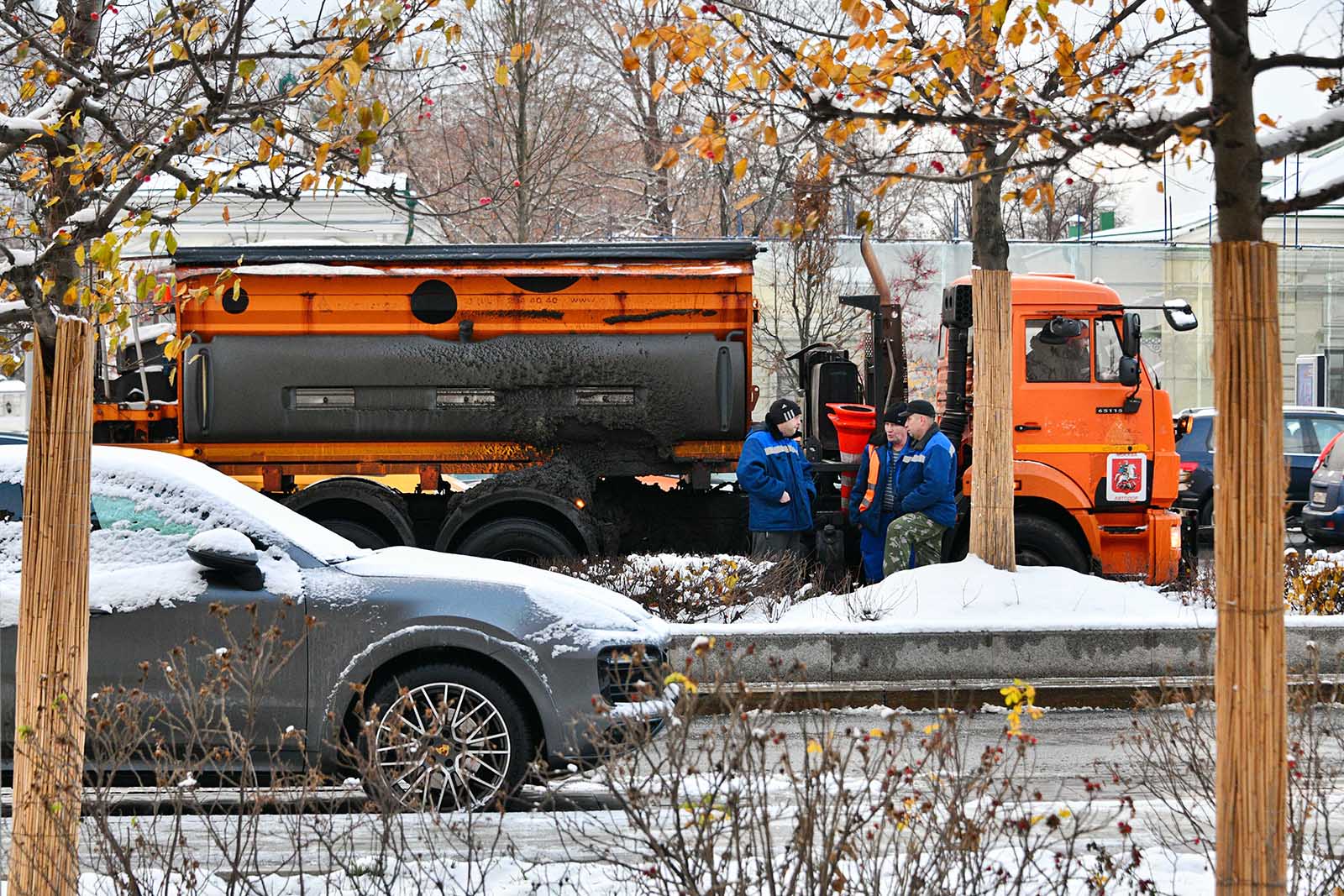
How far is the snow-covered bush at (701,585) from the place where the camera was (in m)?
9.91

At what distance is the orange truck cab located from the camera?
1139cm

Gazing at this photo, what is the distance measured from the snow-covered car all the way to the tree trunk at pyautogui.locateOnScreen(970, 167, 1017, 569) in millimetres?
3951

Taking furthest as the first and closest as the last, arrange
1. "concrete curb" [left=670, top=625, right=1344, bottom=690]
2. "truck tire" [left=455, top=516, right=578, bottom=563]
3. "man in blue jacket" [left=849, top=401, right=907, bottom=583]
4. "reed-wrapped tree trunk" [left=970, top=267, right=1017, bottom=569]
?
"truck tire" [left=455, top=516, right=578, bottom=563]
"man in blue jacket" [left=849, top=401, right=907, bottom=583]
"reed-wrapped tree trunk" [left=970, top=267, right=1017, bottom=569]
"concrete curb" [left=670, top=625, right=1344, bottom=690]

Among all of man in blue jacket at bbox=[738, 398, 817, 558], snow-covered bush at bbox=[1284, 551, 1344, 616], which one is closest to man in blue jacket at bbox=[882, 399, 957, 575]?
man in blue jacket at bbox=[738, 398, 817, 558]

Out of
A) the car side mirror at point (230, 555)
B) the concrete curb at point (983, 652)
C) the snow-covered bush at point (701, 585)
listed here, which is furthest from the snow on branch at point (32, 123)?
the snow-covered bush at point (701, 585)

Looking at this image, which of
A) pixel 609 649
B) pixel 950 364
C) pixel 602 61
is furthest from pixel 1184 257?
pixel 609 649

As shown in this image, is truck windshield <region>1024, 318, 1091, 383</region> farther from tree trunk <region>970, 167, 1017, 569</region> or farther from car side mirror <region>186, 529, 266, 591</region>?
car side mirror <region>186, 529, 266, 591</region>

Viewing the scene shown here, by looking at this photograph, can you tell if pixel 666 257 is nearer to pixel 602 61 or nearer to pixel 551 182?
pixel 551 182

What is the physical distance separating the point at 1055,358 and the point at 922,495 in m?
1.76

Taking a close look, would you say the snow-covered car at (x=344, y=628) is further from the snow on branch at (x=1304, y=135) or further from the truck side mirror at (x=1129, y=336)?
the truck side mirror at (x=1129, y=336)

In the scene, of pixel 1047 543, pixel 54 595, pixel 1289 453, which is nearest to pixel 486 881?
pixel 54 595

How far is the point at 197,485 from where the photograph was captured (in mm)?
6699

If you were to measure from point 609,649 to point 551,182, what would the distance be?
16.4 m

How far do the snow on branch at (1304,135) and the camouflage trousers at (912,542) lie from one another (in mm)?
7457
